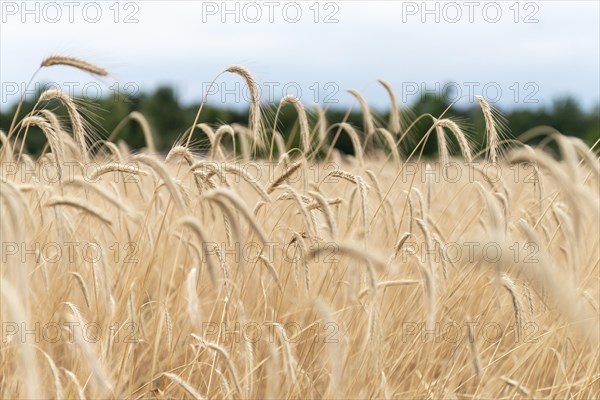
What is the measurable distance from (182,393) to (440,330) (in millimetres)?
1238

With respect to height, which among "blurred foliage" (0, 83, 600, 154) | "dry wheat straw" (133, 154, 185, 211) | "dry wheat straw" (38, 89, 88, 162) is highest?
"dry wheat straw" (38, 89, 88, 162)

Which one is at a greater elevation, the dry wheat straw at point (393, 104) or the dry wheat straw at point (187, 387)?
the dry wheat straw at point (393, 104)

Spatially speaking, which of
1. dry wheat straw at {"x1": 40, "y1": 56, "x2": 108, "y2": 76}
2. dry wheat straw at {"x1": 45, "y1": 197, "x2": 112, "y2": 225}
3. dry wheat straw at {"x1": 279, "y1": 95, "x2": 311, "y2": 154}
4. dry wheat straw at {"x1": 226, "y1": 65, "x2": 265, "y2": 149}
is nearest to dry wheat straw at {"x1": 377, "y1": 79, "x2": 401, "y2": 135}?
dry wheat straw at {"x1": 279, "y1": 95, "x2": 311, "y2": 154}

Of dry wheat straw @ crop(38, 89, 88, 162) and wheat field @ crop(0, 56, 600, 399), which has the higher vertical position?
dry wheat straw @ crop(38, 89, 88, 162)

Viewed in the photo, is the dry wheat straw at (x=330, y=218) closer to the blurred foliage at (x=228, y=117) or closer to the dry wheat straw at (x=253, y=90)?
the dry wheat straw at (x=253, y=90)

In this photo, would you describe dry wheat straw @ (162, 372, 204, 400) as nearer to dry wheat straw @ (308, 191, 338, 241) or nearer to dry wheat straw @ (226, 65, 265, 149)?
dry wheat straw @ (308, 191, 338, 241)

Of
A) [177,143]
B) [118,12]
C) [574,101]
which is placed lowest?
[574,101]

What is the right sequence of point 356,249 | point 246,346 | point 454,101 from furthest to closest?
point 454,101, point 246,346, point 356,249

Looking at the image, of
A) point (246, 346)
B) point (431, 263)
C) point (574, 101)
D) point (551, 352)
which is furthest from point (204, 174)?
point (574, 101)

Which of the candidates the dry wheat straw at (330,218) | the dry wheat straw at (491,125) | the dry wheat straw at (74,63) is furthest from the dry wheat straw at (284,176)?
the dry wheat straw at (74,63)

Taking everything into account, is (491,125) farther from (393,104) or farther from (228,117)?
(228,117)

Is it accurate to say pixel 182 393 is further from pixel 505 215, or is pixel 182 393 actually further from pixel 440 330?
pixel 505 215

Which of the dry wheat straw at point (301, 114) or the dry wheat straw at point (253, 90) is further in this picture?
the dry wheat straw at point (301, 114)

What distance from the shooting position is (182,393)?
297 cm
